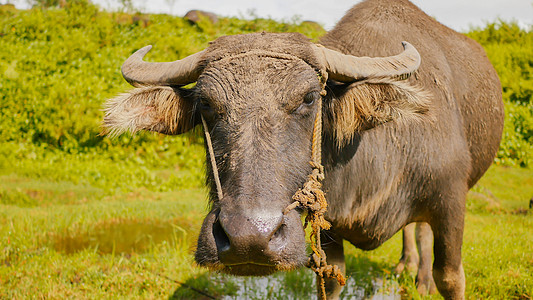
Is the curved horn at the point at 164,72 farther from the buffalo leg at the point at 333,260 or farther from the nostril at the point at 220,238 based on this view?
the buffalo leg at the point at 333,260

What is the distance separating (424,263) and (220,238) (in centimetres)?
307

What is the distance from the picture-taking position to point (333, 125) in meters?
2.47

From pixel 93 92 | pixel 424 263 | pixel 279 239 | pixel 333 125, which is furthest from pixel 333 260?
pixel 93 92

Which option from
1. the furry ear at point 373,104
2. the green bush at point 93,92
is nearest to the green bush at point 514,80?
the green bush at point 93,92

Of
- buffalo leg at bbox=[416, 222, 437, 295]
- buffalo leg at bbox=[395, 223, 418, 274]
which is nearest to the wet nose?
buffalo leg at bbox=[416, 222, 437, 295]

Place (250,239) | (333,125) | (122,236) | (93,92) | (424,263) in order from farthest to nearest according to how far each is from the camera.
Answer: (93,92) < (122,236) < (424,263) < (333,125) < (250,239)

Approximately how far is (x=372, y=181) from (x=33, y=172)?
27.1ft

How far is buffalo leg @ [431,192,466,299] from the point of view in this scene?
2914 mm

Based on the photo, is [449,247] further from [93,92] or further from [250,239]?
[93,92]

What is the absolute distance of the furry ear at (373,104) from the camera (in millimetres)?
2363

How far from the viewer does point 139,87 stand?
2.51 m

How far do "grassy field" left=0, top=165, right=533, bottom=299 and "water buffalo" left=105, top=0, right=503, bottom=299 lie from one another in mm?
816

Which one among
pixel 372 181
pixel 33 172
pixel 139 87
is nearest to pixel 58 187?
pixel 33 172

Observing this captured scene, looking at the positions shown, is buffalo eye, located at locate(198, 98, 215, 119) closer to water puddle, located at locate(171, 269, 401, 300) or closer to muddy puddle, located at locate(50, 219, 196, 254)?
water puddle, located at locate(171, 269, 401, 300)
